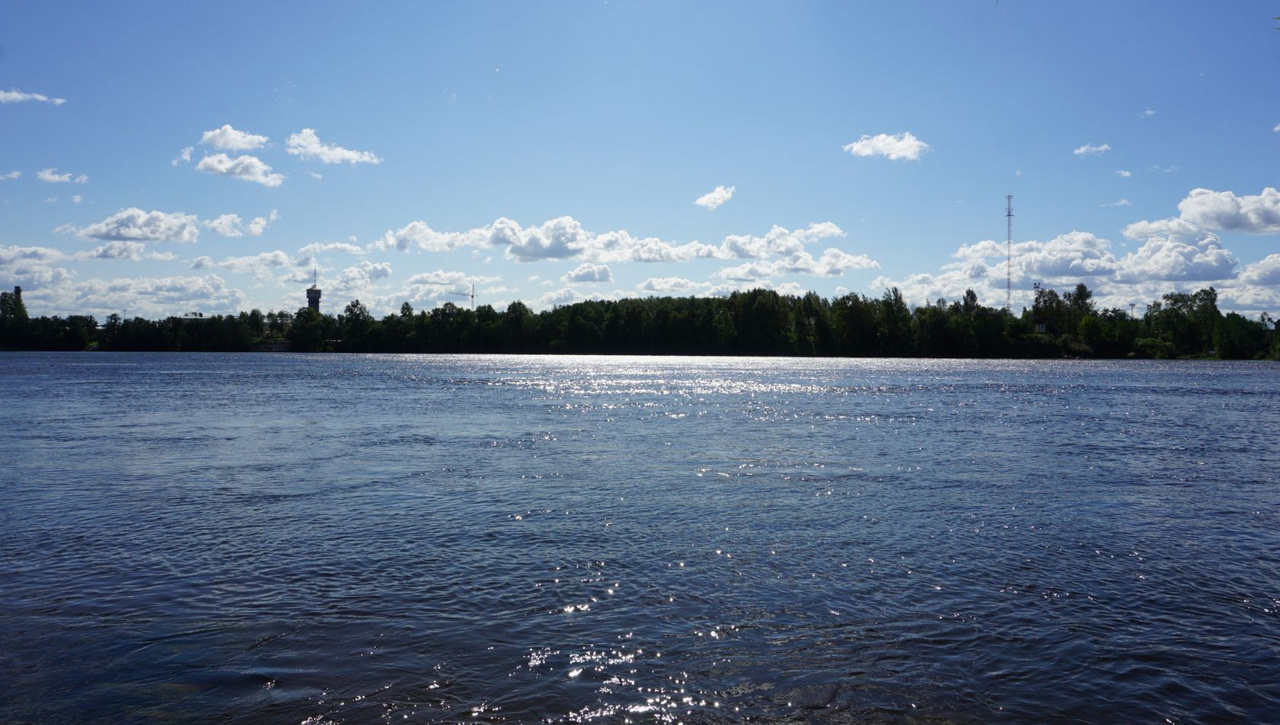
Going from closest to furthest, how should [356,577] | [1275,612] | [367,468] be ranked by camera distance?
[1275,612] < [356,577] < [367,468]

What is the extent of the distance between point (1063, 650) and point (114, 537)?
55.2ft

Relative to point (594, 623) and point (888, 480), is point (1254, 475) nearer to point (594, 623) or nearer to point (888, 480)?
point (888, 480)

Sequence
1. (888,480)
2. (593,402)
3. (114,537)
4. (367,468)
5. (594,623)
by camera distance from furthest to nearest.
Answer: (593,402) → (367,468) → (888,480) → (114,537) → (594,623)

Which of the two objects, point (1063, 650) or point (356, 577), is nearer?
point (1063, 650)

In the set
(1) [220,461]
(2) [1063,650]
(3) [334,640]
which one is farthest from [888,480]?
(1) [220,461]

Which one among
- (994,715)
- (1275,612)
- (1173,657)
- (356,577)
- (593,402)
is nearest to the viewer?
(994,715)

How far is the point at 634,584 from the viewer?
13.3 metres

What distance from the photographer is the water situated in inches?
365

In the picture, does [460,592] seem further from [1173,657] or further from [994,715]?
[1173,657]

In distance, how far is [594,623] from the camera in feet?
37.4

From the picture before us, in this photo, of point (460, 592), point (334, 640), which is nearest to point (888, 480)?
point (460, 592)

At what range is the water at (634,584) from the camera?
9.27 m

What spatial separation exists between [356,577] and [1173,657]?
11.8 m

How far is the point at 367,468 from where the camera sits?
25875 mm
